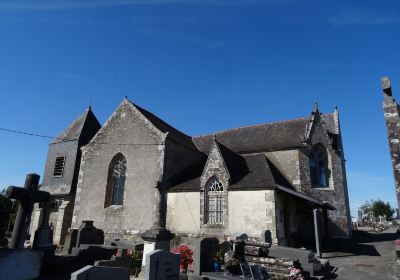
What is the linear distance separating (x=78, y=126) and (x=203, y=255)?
1908cm

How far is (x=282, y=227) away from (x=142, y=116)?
11.3 m

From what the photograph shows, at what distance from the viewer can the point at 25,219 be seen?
8.44 m

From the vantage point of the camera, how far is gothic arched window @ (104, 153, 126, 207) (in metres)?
19.7

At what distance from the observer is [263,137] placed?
2233 centimetres

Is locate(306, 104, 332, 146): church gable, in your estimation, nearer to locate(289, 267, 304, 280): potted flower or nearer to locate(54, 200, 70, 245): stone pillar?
locate(289, 267, 304, 280): potted flower

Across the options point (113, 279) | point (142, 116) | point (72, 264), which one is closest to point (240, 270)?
point (113, 279)

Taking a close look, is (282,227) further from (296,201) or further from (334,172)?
(334,172)

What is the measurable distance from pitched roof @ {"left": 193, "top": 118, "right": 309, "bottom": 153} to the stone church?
0.09 meters

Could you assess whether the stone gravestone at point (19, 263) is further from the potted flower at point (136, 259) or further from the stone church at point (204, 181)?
the stone church at point (204, 181)

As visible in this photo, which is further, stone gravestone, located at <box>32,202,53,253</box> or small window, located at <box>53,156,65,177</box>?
small window, located at <box>53,156,65,177</box>

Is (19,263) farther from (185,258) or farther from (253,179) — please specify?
(253,179)

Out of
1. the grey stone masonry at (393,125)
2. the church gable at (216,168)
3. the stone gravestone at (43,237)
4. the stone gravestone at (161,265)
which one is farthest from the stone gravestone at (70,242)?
the grey stone masonry at (393,125)

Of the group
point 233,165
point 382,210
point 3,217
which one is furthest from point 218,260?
point 382,210

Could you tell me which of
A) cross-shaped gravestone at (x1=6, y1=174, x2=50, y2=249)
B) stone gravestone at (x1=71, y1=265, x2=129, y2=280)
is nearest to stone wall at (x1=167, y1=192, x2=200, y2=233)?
cross-shaped gravestone at (x1=6, y1=174, x2=50, y2=249)
